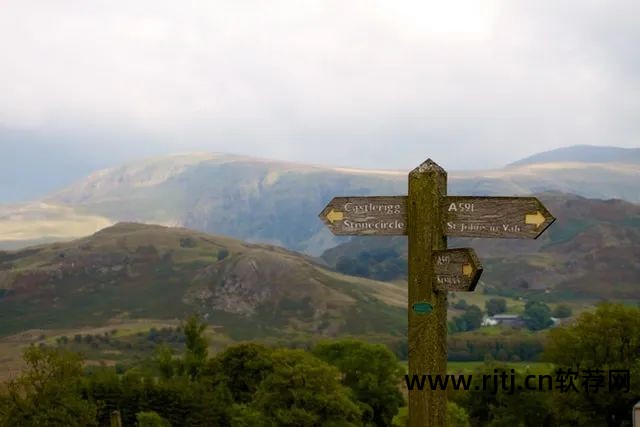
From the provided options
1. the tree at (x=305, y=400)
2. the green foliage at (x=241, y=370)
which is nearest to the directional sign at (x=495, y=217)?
the tree at (x=305, y=400)

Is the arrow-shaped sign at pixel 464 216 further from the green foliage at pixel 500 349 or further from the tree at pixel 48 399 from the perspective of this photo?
the green foliage at pixel 500 349

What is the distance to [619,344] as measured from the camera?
51469 mm

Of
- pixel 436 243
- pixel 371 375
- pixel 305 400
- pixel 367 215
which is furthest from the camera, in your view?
pixel 371 375

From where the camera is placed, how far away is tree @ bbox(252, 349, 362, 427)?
63.0 meters

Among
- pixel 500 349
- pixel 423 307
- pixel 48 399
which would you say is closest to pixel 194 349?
pixel 48 399

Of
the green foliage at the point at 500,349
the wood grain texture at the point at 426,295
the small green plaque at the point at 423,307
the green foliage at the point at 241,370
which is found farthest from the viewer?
the green foliage at the point at 500,349

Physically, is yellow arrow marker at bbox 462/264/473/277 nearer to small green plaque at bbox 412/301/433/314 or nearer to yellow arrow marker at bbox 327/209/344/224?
small green plaque at bbox 412/301/433/314

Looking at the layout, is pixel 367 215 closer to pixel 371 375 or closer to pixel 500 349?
pixel 371 375

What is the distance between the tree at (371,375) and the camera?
268ft

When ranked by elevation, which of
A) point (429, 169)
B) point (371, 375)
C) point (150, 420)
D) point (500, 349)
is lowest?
point (500, 349)

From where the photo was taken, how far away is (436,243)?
11.8 m

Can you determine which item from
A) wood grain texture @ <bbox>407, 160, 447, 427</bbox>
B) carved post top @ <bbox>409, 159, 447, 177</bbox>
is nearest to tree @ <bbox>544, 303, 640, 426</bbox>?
wood grain texture @ <bbox>407, 160, 447, 427</bbox>

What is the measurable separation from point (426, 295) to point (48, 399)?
5488 cm

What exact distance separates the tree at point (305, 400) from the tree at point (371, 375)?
1435 cm
